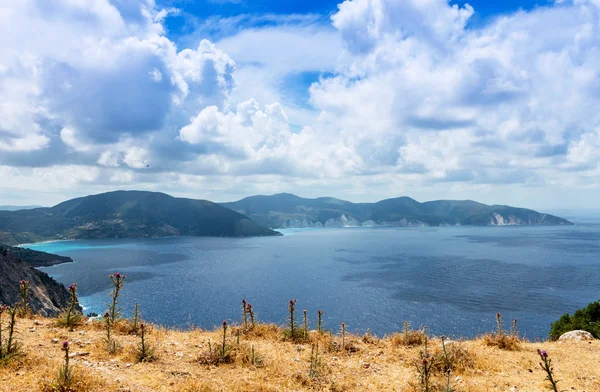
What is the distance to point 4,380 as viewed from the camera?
9.85 m

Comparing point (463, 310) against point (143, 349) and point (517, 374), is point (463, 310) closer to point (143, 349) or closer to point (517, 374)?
point (517, 374)

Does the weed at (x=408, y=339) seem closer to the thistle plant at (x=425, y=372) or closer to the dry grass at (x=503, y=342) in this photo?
the thistle plant at (x=425, y=372)

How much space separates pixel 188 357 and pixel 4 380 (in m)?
5.46

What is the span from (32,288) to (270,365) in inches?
3733

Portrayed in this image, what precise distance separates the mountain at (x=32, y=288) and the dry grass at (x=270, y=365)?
73.5 m

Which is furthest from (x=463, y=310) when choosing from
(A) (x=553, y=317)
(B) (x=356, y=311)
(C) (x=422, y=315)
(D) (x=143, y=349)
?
(D) (x=143, y=349)

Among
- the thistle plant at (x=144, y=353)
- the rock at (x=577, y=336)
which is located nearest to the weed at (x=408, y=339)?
the rock at (x=577, y=336)

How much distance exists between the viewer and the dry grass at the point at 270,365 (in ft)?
34.7

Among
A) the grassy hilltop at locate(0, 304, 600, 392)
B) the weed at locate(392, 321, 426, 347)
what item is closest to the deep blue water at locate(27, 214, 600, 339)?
the weed at locate(392, 321, 426, 347)

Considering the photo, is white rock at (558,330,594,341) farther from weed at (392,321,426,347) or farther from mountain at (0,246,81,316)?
mountain at (0,246,81,316)

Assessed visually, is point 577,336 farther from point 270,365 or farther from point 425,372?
point 270,365

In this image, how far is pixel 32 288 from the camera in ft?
268

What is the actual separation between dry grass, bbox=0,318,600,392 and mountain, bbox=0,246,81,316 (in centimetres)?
7346

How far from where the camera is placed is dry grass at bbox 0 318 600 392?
10.6 meters
